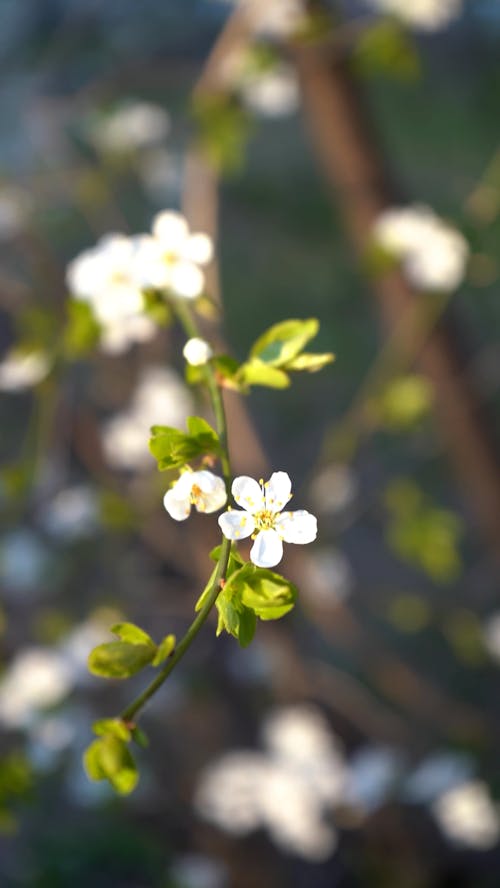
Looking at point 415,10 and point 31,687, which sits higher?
point 415,10

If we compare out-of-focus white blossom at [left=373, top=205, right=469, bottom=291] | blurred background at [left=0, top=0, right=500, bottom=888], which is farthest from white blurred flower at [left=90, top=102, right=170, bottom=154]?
out-of-focus white blossom at [left=373, top=205, right=469, bottom=291]

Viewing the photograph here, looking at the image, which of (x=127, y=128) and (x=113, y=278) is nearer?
(x=113, y=278)

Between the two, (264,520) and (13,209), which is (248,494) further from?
A: (13,209)

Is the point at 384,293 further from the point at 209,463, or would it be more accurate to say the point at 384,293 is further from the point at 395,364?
the point at 209,463

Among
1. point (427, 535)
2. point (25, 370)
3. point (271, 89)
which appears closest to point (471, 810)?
point (427, 535)

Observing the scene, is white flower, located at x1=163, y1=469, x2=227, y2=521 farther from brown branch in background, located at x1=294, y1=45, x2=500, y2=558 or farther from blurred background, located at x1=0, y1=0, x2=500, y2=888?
brown branch in background, located at x1=294, y1=45, x2=500, y2=558

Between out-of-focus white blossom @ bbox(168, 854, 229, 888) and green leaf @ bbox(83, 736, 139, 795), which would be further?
out-of-focus white blossom @ bbox(168, 854, 229, 888)

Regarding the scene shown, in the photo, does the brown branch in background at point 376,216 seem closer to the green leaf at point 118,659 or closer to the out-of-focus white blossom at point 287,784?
the out-of-focus white blossom at point 287,784

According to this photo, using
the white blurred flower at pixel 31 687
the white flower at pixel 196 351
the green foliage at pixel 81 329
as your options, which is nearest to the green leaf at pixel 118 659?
the white flower at pixel 196 351

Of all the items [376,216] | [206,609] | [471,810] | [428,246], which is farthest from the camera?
[471,810]
